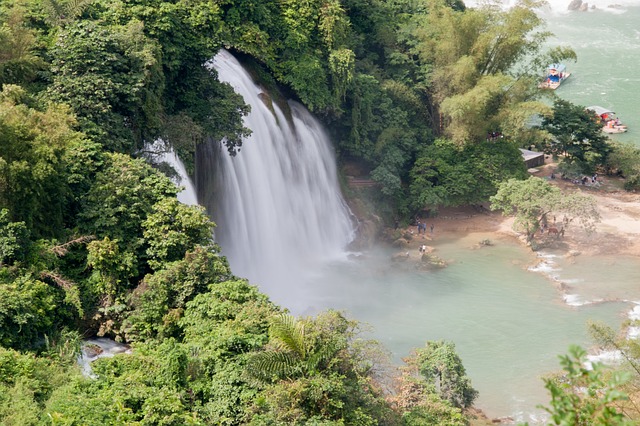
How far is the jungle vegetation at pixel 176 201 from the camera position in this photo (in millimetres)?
14086

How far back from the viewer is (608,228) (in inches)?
1309

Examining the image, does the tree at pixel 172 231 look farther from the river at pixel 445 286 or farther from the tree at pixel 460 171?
the tree at pixel 460 171

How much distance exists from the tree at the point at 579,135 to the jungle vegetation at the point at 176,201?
164 inches

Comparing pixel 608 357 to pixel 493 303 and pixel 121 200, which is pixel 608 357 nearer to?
pixel 493 303

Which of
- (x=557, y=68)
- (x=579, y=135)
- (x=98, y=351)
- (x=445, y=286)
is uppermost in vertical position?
(x=557, y=68)

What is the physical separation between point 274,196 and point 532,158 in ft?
54.3

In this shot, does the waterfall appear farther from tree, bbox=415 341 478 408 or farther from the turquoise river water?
tree, bbox=415 341 478 408

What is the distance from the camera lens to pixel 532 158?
3941 centimetres

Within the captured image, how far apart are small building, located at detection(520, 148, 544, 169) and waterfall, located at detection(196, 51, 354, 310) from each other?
11399mm

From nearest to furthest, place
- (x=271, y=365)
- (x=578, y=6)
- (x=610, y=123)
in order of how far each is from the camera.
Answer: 1. (x=271, y=365)
2. (x=610, y=123)
3. (x=578, y=6)

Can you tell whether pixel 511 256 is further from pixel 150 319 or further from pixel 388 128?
pixel 150 319

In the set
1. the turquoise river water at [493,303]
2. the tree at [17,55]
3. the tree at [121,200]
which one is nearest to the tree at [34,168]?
the tree at [121,200]

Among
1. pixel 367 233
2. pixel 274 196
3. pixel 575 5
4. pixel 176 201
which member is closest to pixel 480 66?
pixel 367 233

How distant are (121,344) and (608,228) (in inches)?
902
